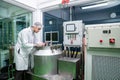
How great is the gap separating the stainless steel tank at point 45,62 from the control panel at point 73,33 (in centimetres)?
44

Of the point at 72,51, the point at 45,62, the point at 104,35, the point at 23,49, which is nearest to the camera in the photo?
the point at 104,35

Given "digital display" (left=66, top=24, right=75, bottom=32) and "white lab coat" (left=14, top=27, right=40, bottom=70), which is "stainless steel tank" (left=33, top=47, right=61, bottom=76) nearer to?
"white lab coat" (left=14, top=27, right=40, bottom=70)

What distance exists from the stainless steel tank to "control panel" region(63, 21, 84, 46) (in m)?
0.44

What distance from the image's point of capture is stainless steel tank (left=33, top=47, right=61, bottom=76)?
1.93 m

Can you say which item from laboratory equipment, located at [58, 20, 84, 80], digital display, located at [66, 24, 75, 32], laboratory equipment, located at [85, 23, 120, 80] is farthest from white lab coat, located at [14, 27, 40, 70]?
laboratory equipment, located at [85, 23, 120, 80]

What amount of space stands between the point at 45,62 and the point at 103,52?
3.27ft

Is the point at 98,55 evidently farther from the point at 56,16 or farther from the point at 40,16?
the point at 56,16

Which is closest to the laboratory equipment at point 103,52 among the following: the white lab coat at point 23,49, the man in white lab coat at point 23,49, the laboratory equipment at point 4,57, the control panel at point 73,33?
the control panel at point 73,33

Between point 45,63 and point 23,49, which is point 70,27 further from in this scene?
point 23,49

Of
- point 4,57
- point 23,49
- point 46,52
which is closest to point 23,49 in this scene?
point 23,49

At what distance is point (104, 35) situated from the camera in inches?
58.2

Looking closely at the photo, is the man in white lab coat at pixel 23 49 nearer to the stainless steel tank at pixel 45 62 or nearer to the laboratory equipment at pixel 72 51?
the stainless steel tank at pixel 45 62

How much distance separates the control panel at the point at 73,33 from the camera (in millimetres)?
2148

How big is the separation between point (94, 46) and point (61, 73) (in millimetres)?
881
